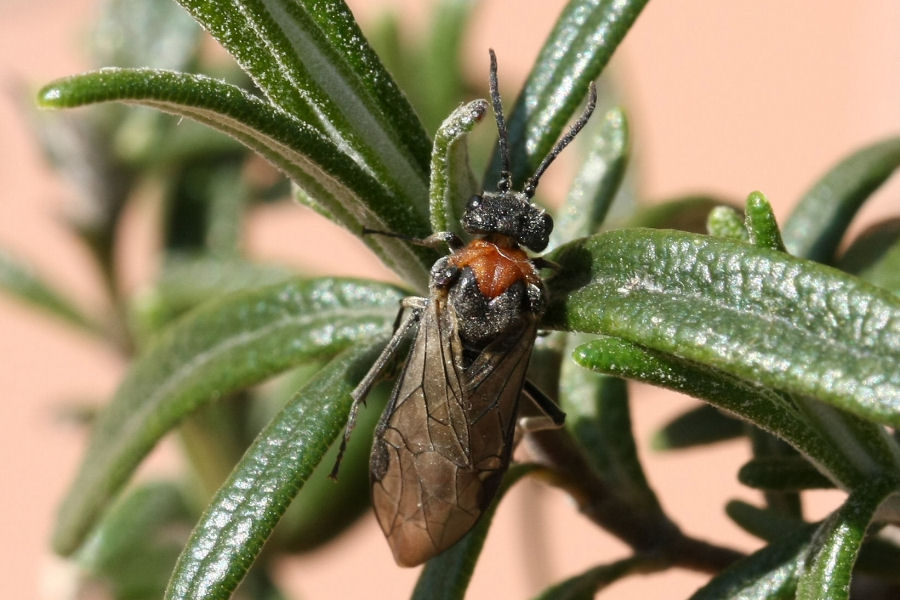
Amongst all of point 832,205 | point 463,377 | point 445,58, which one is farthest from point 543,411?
point 445,58

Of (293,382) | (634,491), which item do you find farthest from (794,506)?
(293,382)

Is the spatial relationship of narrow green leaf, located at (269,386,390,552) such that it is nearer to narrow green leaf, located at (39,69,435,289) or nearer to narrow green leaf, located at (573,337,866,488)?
narrow green leaf, located at (39,69,435,289)

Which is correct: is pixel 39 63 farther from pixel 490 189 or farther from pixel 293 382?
pixel 490 189

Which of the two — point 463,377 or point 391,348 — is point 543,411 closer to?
point 463,377

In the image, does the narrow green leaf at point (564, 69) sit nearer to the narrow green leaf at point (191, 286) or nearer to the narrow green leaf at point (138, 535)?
the narrow green leaf at point (191, 286)

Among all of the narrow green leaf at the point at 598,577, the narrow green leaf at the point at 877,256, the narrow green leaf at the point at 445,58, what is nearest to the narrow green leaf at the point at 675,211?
the narrow green leaf at the point at 877,256
